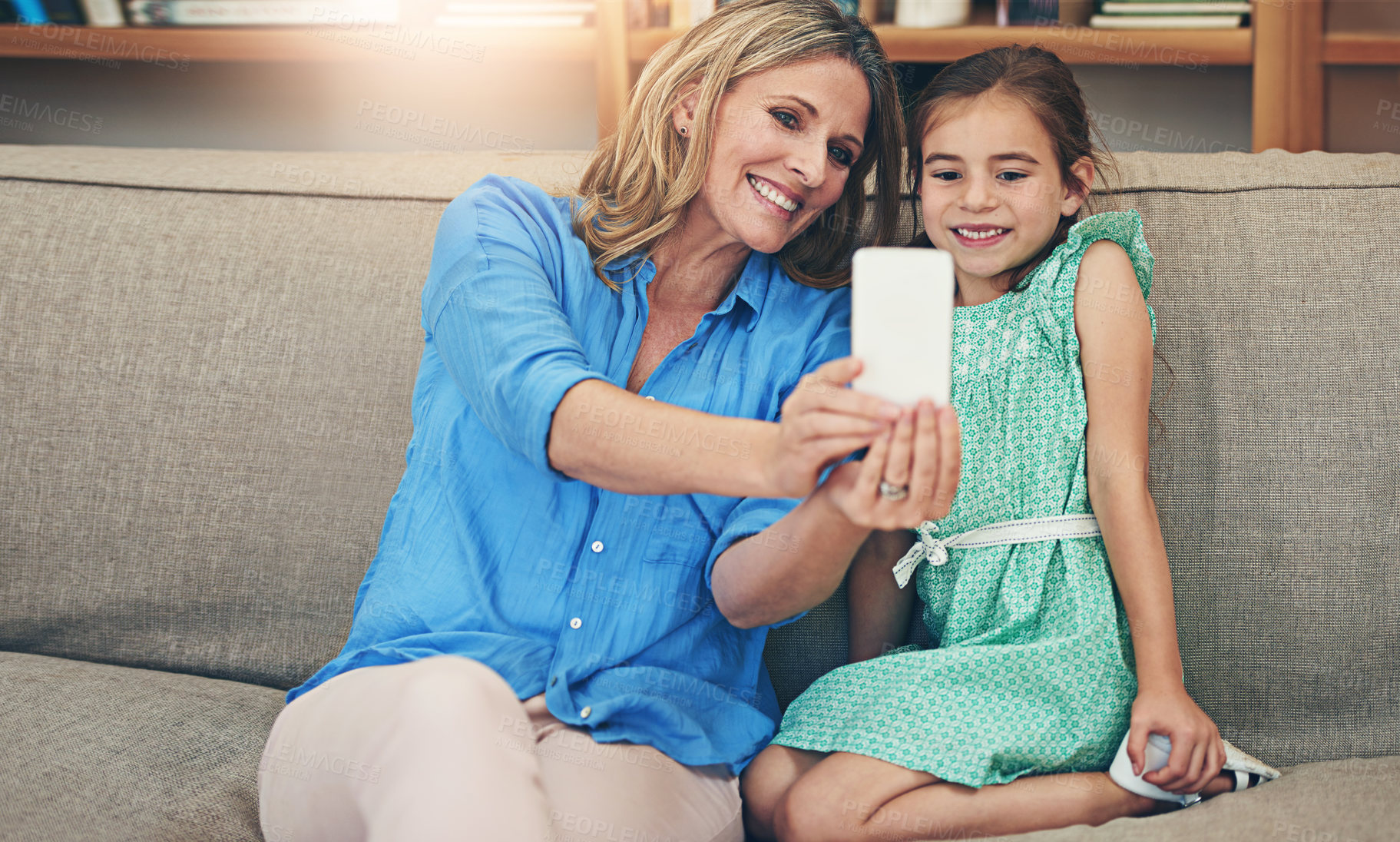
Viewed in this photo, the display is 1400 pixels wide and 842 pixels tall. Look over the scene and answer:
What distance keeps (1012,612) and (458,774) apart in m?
0.59

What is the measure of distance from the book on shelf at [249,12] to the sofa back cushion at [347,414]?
1.88 ft

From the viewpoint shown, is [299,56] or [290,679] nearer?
[290,679]

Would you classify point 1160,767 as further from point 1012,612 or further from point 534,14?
point 534,14

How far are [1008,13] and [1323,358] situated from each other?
2.77 feet

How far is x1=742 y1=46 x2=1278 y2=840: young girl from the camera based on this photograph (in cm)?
92

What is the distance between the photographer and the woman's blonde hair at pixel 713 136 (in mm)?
1037

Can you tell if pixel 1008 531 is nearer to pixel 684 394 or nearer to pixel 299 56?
pixel 684 394

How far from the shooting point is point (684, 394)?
103 cm

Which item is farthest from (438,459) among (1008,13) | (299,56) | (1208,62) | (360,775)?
(1208,62)
